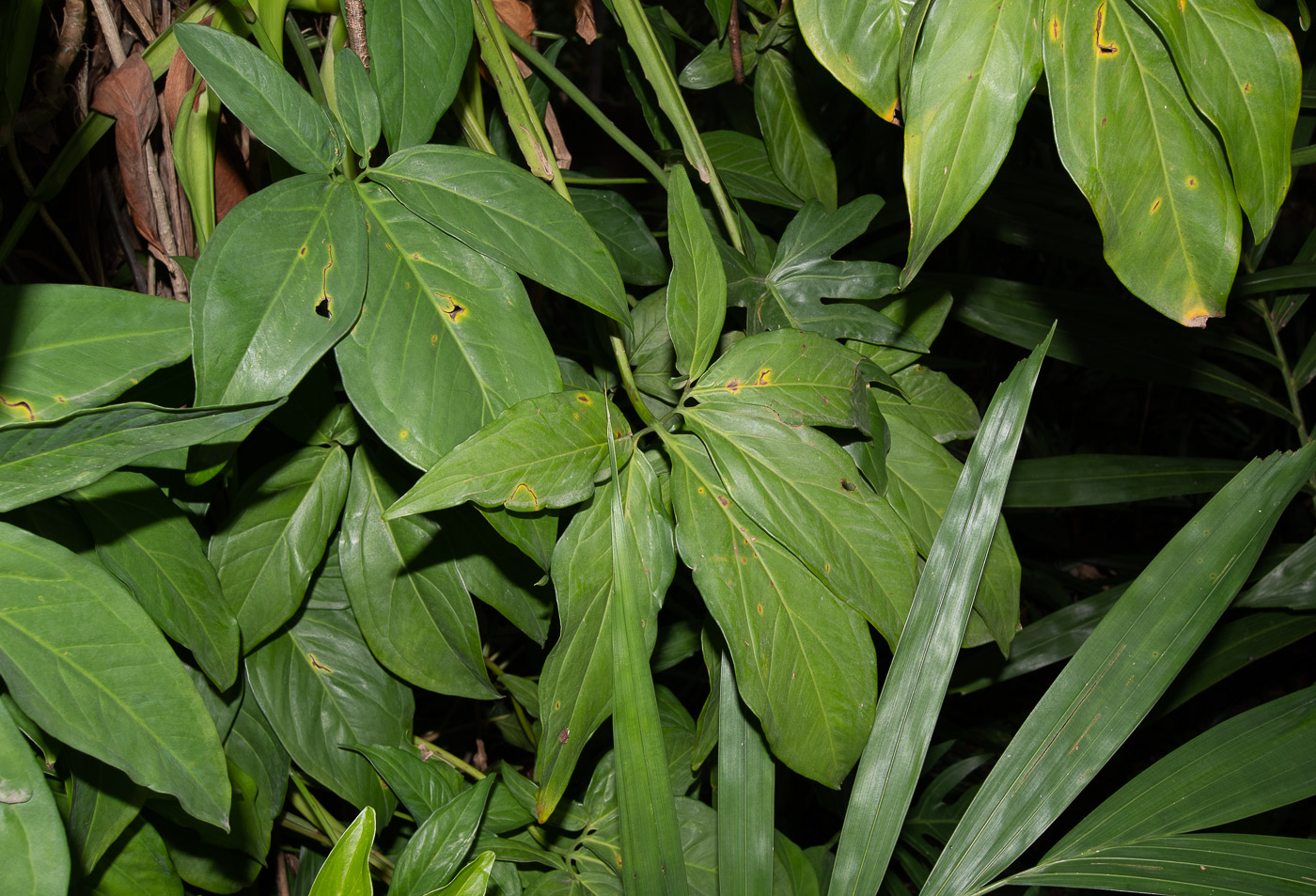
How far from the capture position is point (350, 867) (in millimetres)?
385

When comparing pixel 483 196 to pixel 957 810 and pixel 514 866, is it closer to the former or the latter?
pixel 514 866

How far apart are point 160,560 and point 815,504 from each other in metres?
0.38

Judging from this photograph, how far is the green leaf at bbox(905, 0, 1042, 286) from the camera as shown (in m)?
0.38

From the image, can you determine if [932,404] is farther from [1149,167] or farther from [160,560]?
[160,560]

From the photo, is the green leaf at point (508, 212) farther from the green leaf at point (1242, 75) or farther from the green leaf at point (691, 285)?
the green leaf at point (1242, 75)

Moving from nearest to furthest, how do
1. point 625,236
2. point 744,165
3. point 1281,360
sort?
point 625,236 → point 744,165 → point 1281,360

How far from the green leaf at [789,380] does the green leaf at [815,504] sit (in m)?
0.01

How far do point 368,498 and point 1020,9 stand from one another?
0.49 metres

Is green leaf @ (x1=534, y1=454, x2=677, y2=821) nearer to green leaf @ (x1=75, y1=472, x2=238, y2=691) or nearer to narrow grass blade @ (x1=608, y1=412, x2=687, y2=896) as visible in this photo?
narrow grass blade @ (x1=608, y1=412, x2=687, y2=896)

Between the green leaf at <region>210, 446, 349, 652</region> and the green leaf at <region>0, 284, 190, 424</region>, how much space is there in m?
0.15

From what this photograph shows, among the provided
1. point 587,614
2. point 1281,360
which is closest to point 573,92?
point 587,614

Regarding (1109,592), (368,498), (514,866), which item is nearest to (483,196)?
(368,498)

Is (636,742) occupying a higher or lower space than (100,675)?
lower

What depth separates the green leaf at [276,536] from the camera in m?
0.55
